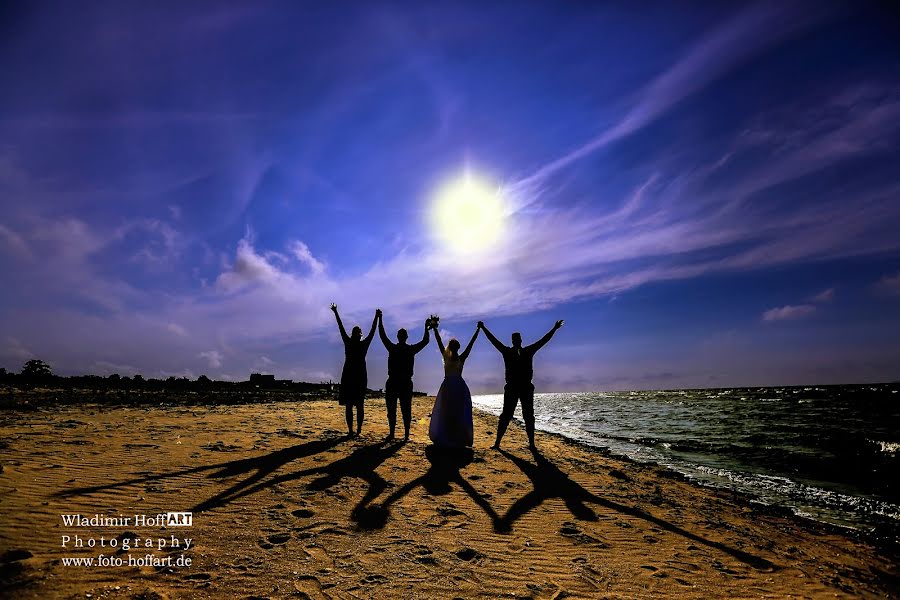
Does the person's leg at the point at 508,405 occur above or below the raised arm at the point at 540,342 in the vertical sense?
below

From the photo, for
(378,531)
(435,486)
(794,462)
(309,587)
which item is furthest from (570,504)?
(794,462)

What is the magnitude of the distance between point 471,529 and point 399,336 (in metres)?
5.95

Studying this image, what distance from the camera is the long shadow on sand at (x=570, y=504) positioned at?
18.3 feet

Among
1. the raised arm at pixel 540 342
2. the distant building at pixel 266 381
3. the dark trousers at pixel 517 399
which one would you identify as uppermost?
the raised arm at pixel 540 342

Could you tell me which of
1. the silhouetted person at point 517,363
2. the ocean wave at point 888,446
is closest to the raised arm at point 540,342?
the silhouetted person at point 517,363

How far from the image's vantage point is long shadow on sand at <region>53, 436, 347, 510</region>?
5988 millimetres

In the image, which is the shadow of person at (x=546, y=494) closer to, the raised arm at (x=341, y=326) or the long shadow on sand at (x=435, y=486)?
the long shadow on sand at (x=435, y=486)

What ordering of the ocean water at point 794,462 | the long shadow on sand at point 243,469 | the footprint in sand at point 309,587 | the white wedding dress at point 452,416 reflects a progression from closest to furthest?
the footprint in sand at point 309,587
the long shadow on sand at point 243,469
the ocean water at point 794,462
the white wedding dress at point 452,416

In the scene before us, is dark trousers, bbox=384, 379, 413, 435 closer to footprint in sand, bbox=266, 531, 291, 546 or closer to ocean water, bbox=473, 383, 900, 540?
footprint in sand, bbox=266, 531, 291, 546

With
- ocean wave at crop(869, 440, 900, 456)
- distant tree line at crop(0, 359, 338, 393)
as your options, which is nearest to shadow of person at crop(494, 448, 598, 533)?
ocean wave at crop(869, 440, 900, 456)

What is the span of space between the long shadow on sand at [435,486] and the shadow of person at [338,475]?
409mm

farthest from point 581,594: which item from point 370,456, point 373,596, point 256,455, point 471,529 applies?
point 256,455

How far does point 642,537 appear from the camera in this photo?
18.9ft

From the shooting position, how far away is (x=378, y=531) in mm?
5234
